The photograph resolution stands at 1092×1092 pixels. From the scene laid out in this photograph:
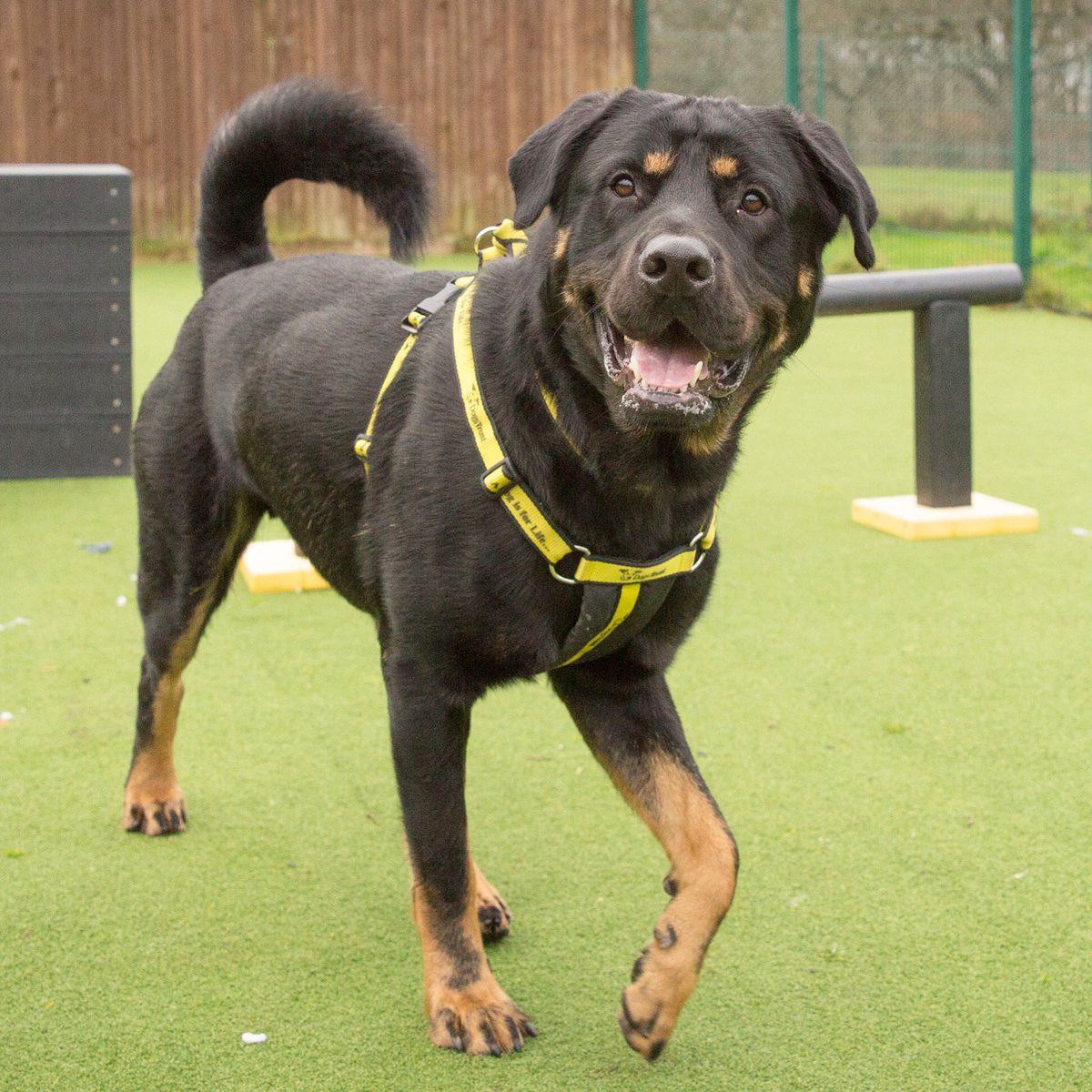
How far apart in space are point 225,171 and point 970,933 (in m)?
2.24

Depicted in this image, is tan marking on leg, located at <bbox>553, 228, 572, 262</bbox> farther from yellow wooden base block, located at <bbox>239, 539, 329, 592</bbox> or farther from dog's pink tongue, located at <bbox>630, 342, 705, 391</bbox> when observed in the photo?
yellow wooden base block, located at <bbox>239, 539, 329, 592</bbox>

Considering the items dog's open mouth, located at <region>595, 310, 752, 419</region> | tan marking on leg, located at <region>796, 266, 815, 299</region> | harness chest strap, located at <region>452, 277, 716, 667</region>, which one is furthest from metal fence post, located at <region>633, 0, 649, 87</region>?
dog's open mouth, located at <region>595, 310, 752, 419</region>

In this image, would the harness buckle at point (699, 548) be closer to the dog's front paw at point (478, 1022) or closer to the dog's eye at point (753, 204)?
the dog's eye at point (753, 204)

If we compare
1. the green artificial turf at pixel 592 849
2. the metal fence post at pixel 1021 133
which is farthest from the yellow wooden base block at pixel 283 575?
the metal fence post at pixel 1021 133

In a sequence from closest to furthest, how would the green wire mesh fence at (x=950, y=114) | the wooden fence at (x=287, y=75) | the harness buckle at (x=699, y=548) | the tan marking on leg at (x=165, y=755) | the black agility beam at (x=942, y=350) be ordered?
the harness buckle at (x=699, y=548)
the tan marking on leg at (x=165, y=755)
the black agility beam at (x=942, y=350)
the green wire mesh fence at (x=950, y=114)
the wooden fence at (x=287, y=75)

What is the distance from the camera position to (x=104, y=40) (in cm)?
1349

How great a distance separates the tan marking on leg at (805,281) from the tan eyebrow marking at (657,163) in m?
0.28

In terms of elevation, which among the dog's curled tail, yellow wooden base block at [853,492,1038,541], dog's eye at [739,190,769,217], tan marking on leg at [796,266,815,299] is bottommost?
yellow wooden base block at [853,492,1038,541]

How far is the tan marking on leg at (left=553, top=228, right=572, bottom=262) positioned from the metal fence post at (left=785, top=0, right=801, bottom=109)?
9.99 meters

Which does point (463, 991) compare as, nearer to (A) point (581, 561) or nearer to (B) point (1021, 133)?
(A) point (581, 561)

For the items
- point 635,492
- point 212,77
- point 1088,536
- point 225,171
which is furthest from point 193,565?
point 212,77

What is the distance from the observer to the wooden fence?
13.5 metres

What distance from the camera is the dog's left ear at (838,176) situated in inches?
97.7

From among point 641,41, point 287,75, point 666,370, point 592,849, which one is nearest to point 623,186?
point 666,370
